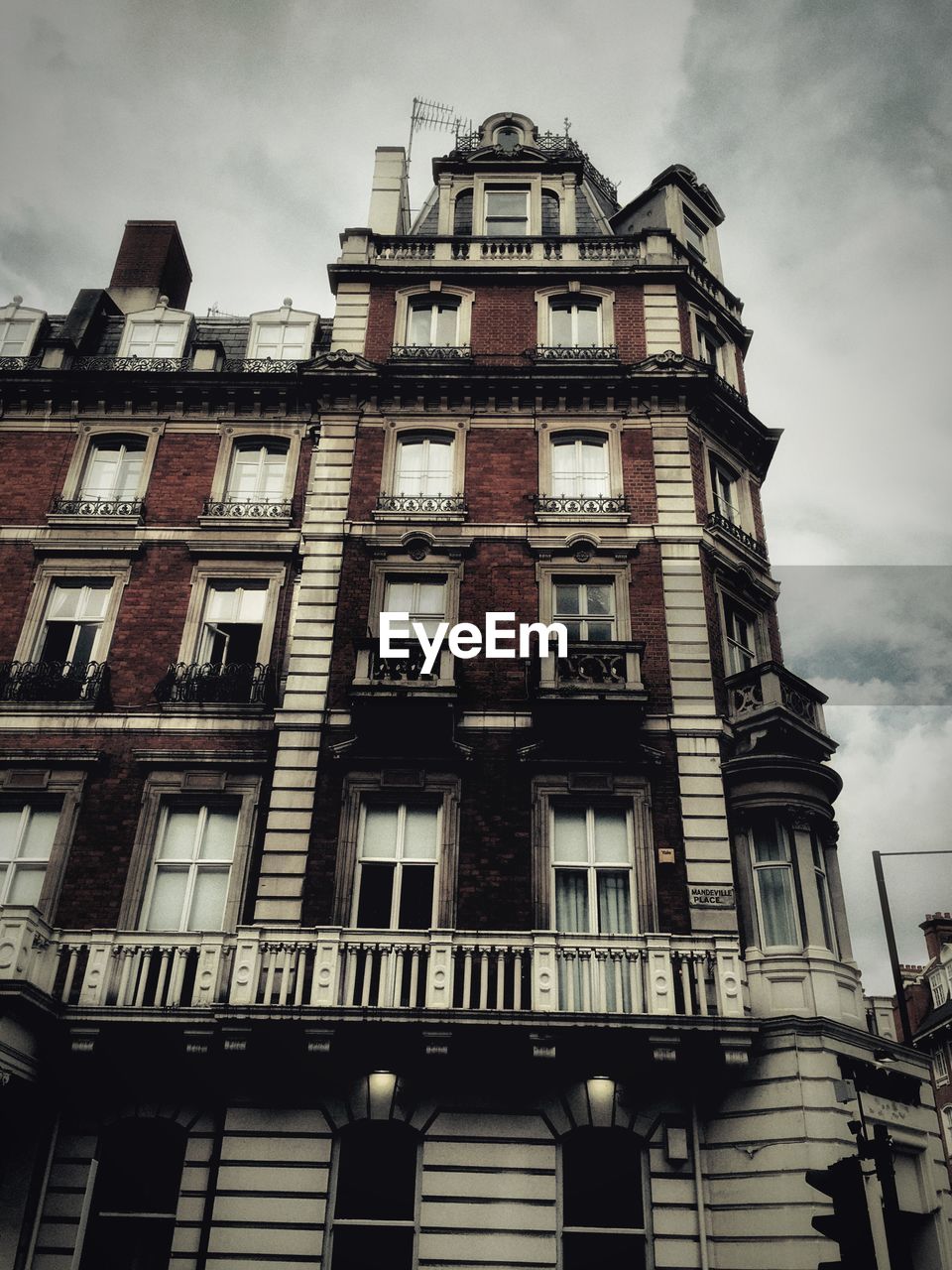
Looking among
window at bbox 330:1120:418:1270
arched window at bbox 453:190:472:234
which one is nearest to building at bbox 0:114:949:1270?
window at bbox 330:1120:418:1270

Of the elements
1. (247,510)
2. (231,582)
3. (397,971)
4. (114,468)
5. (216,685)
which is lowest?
(397,971)

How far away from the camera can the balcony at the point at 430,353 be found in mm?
23969

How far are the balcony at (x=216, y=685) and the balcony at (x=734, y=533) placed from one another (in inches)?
375

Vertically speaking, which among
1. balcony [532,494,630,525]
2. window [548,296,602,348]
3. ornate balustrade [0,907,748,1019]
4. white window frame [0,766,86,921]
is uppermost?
window [548,296,602,348]

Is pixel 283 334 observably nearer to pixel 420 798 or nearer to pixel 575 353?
pixel 575 353

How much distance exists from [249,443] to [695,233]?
13.1 metres

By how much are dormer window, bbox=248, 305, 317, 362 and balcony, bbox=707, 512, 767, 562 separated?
10.4m

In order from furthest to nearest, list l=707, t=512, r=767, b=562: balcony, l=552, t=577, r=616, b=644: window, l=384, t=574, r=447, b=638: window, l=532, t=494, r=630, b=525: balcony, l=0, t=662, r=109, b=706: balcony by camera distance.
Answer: l=707, t=512, r=767, b=562: balcony
l=532, t=494, r=630, b=525: balcony
l=384, t=574, r=447, b=638: window
l=552, t=577, r=616, b=644: window
l=0, t=662, r=109, b=706: balcony

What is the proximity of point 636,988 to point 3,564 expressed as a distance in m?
15.5

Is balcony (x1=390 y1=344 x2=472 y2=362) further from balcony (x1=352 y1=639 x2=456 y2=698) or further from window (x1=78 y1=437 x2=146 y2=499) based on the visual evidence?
balcony (x1=352 y1=639 x2=456 y2=698)

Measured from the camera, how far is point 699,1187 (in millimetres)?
15547

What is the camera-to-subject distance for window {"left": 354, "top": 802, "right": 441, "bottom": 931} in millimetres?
17812

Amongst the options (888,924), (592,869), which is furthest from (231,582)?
Result: (888,924)

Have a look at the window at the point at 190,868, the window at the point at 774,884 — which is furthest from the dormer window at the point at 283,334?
the window at the point at 774,884
